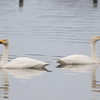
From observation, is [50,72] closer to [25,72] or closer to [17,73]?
[25,72]

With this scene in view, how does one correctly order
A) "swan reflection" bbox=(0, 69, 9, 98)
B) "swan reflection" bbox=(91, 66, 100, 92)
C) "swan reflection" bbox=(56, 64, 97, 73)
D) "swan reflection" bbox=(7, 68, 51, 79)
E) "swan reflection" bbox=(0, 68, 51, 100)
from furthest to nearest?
"swan reflection" bbox=(56, 64, 97, 73) < "swan reflection" bbox=(7, 68, 51, 79) < "swan reflection" bbox=(0, 68, 51, 100) < "swan reflection" bbox=(91, 66, 100, 92) < "swan reflection" bbox=(0, 69, 9, 98)

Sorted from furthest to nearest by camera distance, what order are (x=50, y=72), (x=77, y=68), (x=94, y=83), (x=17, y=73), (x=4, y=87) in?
(x=77, y=68), (x=50, y=72), (x=17, y=73), (x=94, y=83), (x=4, y=87)

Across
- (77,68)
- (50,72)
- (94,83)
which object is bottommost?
(77,68)

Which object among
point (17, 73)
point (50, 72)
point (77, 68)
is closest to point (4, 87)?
point (17, 73)

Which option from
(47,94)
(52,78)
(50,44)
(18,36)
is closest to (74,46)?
(50,44)

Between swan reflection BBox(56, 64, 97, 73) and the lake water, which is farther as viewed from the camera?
swan reflection BBox(56, 64, 97, 73)

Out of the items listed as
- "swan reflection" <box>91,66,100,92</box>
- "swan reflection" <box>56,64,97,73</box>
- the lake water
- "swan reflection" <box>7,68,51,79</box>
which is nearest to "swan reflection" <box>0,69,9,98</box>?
the lake water

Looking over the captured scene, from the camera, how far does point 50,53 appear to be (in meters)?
19.9

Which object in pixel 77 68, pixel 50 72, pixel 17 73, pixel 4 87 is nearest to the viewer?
pixel 4 87

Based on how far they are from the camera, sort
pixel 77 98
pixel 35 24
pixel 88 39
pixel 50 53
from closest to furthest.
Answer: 1. pixel 77 98
2. pixel 50 53
3. pixel 88 39
4. pixel 35 24

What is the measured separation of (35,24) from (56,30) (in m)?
4.23

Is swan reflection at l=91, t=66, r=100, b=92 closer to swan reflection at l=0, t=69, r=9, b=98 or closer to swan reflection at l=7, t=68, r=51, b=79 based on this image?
swan reflection at l=7, t=68, r=51, b=79

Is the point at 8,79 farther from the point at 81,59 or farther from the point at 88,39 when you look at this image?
the point at 88,39

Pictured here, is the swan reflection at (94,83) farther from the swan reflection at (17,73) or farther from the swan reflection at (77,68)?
the swan reflection at (17,73)
